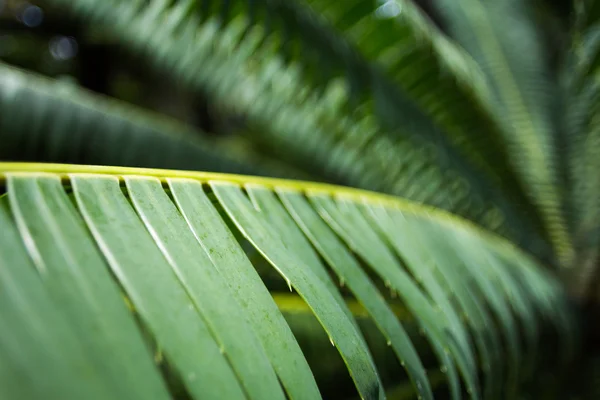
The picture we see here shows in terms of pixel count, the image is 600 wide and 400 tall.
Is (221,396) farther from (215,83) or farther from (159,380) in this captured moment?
(215,83)

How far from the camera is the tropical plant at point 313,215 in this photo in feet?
0.68

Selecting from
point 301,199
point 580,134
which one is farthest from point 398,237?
point 580,134

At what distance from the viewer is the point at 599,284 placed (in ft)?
2.74

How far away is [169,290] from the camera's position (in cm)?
23

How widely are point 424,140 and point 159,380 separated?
69cm

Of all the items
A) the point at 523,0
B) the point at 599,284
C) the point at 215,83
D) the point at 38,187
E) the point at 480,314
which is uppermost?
the point at 215,83

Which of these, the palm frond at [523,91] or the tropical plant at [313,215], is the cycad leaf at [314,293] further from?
the palm frond at [523,91]

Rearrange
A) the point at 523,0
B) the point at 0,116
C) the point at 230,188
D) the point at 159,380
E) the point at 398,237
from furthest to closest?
the point at 523,0 < the point at 0,116 < the point at 398,237 < the point at 230,188 < the point at 159,380

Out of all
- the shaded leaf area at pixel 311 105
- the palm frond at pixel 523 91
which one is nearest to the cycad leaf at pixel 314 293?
the shaded leaf area at pixel 311 105

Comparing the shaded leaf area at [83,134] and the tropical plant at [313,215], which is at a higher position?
the shaded leaf area at [83,134]

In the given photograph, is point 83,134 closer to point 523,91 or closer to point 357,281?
point 357,281

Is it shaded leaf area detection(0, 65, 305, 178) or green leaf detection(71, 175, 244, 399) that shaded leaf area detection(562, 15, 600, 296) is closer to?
shaded leaf area detection(0, 65, 305, 178)

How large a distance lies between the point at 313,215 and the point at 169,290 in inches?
7.8

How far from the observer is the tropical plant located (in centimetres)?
21
